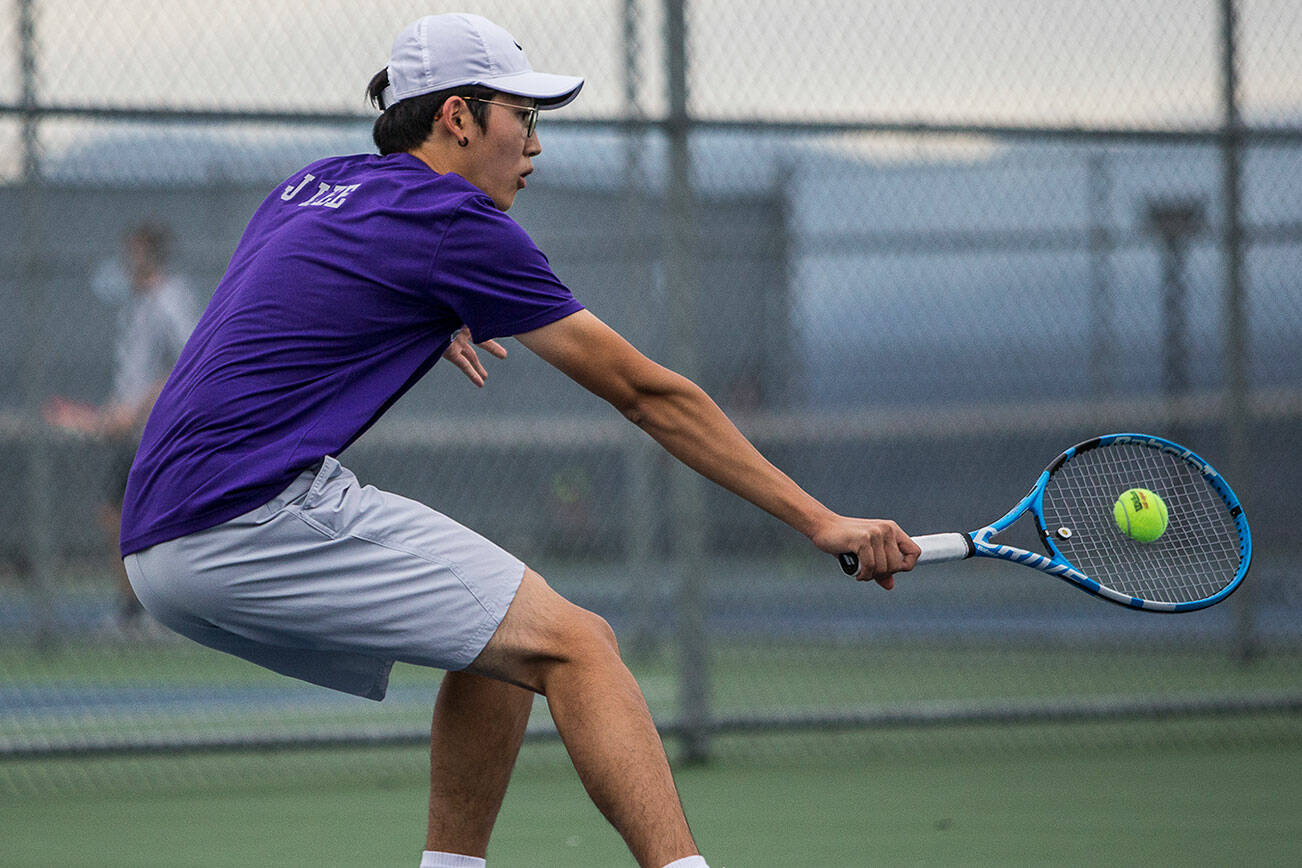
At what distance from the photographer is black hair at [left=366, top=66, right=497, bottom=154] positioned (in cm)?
301

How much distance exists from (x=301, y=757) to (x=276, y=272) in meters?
3.33

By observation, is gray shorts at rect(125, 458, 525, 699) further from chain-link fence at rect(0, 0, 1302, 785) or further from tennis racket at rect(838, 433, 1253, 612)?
chain-link fence at rect(0, 0, 1302, 785)

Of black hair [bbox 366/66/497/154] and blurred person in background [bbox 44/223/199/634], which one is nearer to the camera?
black hair [bbox 366/66/497/154]

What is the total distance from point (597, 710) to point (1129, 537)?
4.38 feet

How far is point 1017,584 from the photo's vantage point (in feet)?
28.9

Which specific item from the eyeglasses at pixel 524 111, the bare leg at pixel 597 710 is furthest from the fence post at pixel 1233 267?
the bare leg at pixel 597 710

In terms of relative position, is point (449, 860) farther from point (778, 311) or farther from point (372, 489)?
point (778, 311)

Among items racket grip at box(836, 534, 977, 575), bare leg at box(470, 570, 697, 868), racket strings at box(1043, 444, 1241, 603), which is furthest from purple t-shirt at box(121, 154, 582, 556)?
racket strings at box(1043, 444, 1241, 603)

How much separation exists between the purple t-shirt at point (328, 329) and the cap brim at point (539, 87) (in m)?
0.23

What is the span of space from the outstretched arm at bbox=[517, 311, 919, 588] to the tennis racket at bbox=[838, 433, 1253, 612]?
1.51 ft

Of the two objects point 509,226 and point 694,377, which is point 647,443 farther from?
point 509,226

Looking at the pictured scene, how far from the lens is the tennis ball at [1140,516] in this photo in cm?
351

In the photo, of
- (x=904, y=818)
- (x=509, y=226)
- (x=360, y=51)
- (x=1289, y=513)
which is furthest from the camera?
(x=1289, y=513)

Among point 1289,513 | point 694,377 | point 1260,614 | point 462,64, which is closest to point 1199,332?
point 1289,513
